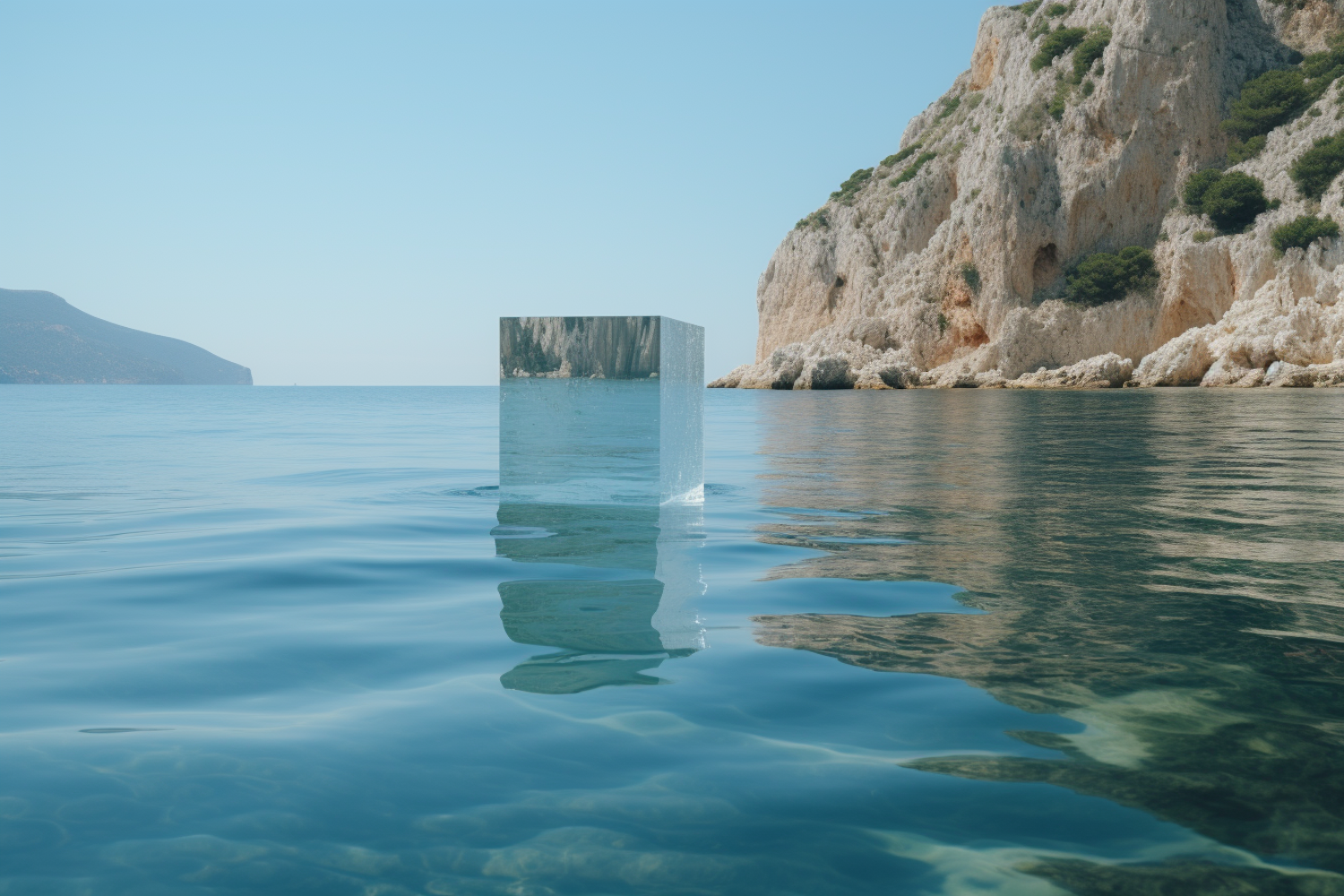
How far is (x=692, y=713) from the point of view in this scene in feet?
7.76

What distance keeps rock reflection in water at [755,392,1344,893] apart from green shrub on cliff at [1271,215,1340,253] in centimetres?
4218

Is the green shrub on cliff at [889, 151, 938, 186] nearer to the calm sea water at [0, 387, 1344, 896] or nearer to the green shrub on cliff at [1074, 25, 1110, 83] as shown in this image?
the green shrub on cliff at [1074, 25, 1110, 83]

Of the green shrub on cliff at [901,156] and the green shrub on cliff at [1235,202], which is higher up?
the green shrub on cliff at [901,156]

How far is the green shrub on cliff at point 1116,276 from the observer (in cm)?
5122

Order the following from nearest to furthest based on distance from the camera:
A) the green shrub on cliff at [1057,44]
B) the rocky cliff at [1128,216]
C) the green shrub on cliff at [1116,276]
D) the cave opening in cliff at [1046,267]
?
the rocky cliff at [1128,216], the green shrub on cliff at [1116,276], the cave opening in cliff at [1046,267], the green shrub on cliff at [1057,44]

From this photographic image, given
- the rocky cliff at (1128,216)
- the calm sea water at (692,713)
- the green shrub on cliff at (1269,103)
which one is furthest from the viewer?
the green shrub on cliff at (1269,103)

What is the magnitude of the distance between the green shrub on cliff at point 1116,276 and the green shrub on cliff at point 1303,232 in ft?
22.6

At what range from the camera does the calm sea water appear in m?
1.64

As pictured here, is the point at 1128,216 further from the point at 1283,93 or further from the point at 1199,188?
the point at 1283,93

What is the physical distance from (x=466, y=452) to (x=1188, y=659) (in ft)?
35.7

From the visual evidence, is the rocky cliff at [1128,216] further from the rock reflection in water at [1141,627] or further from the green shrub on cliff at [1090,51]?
the rock reflection in water at [1141,627]

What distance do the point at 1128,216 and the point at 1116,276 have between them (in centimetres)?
452

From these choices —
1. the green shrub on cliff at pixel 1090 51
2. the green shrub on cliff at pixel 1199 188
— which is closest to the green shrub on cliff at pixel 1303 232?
the green shrub on cliff at pixel 1199 188

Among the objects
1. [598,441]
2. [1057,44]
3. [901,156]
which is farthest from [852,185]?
[598,441]
